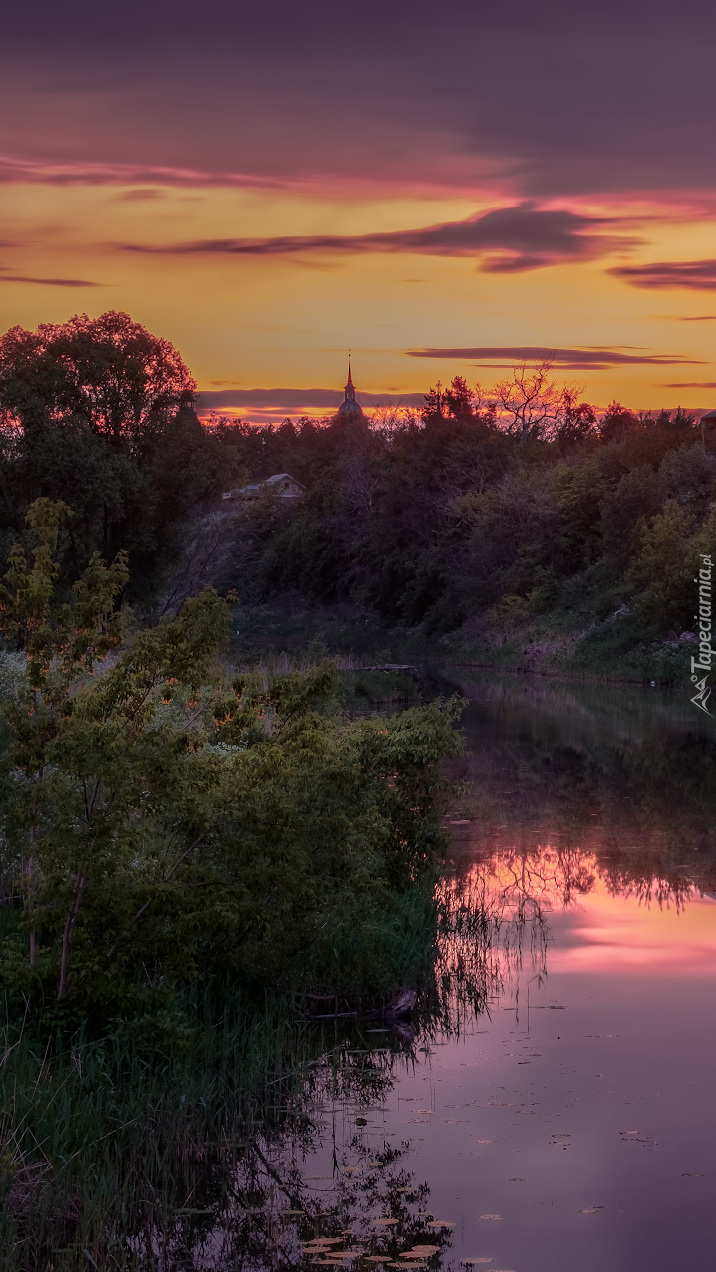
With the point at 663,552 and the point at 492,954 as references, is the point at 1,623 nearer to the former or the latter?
the point at 492,954

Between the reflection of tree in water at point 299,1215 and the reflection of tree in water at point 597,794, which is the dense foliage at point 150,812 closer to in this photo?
the reflection of tree in water at point 299,1215

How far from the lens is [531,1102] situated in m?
10.3

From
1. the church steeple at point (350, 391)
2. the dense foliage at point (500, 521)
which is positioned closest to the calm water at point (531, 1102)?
the dense foliage at point (500, 521)

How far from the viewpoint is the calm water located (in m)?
8.10

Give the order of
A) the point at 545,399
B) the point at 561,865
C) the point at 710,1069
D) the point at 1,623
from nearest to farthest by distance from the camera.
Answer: the point at 1,623, the point at 710,1069, the point at 561,865, the point at 545,399

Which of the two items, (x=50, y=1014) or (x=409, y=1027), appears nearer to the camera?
(x=50, y=1014)

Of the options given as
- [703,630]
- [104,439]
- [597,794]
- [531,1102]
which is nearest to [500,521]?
[703,630]

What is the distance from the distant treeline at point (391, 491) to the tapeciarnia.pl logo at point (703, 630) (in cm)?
98

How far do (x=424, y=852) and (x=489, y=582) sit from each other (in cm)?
5681

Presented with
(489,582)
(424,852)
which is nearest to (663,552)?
(489,582)

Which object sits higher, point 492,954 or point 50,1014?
point 50,1014

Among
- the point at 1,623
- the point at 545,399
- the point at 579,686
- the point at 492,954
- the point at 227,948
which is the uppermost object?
the point at 545,399

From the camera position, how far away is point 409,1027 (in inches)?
478

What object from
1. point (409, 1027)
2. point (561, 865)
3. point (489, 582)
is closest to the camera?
point (409, 1027)
